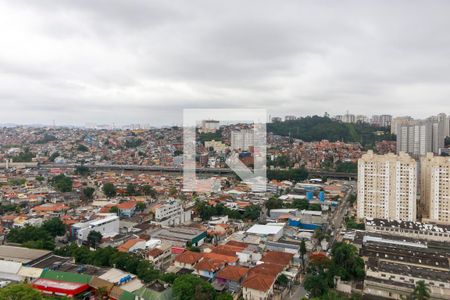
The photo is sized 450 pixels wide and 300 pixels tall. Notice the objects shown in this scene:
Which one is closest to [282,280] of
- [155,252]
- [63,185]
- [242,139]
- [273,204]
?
[155,252]

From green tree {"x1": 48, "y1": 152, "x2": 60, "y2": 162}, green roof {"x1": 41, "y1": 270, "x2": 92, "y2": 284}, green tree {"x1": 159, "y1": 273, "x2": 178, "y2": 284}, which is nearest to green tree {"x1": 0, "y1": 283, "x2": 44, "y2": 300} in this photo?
green roof {"x1": 41, "y1": 270, "x2": 92, "y2": 284}

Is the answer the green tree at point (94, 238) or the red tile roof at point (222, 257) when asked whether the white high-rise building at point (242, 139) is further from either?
the red tile roof at point (222, 257)

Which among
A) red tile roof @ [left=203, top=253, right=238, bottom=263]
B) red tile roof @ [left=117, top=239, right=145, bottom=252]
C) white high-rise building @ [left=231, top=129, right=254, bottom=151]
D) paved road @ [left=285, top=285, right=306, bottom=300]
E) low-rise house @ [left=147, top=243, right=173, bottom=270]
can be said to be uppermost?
white high-rise building @ [left=231, top=129, right=254, bottom=151]

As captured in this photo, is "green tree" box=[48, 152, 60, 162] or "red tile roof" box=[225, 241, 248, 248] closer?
"red tile roof" box=[225, 241, 248, 248]

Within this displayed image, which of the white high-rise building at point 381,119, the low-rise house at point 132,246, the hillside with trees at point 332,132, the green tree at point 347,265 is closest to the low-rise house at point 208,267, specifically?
the low-rise house at point 132,246

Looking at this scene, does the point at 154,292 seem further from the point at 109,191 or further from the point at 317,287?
the point at 109,191

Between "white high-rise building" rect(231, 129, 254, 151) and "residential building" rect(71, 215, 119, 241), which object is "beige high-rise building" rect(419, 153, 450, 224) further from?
"residential building" rect(71, 215, 119, 241)
